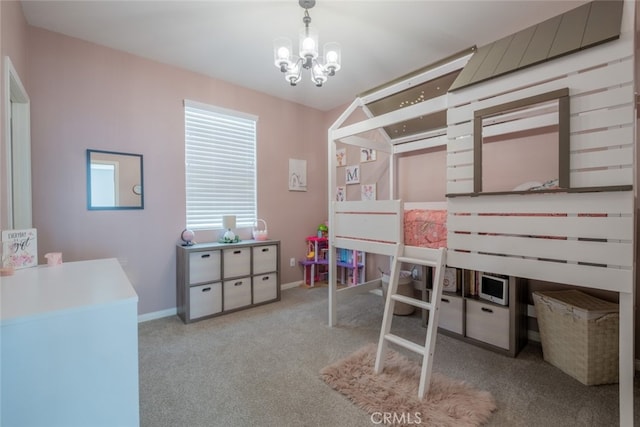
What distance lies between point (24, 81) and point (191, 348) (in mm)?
2446

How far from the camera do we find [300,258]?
412 cm

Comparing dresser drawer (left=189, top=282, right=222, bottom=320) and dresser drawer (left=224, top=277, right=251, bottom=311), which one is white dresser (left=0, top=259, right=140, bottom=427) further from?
dresser drawer (left=224, top=277, right=251, bottom=311)

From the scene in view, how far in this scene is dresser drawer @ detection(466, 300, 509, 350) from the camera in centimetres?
216

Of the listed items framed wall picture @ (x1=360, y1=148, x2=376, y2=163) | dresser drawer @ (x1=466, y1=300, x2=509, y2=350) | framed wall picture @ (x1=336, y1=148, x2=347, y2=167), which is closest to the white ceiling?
framed wall picture @ (x1=360, y1=148, x2=376, y2=163)

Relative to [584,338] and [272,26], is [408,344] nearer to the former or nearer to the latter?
[584,338]

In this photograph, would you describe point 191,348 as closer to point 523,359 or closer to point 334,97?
point 523,359

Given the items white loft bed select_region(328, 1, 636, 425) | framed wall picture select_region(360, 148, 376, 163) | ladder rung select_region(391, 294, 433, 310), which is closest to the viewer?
white loft bed select_region(328, 1, 636, 425)

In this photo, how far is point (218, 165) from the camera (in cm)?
336

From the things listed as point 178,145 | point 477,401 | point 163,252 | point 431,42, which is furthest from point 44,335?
point 431,42

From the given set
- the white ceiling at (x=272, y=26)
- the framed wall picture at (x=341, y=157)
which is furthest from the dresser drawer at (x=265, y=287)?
the white ceiling at (x=272, y=26)

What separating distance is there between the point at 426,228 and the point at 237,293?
2.16 metres

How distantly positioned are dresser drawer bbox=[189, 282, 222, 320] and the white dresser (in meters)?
1.83

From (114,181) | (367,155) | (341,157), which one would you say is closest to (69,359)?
(114,181)

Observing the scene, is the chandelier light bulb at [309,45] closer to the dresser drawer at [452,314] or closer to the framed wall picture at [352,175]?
the framed wall picture at [352,175]
